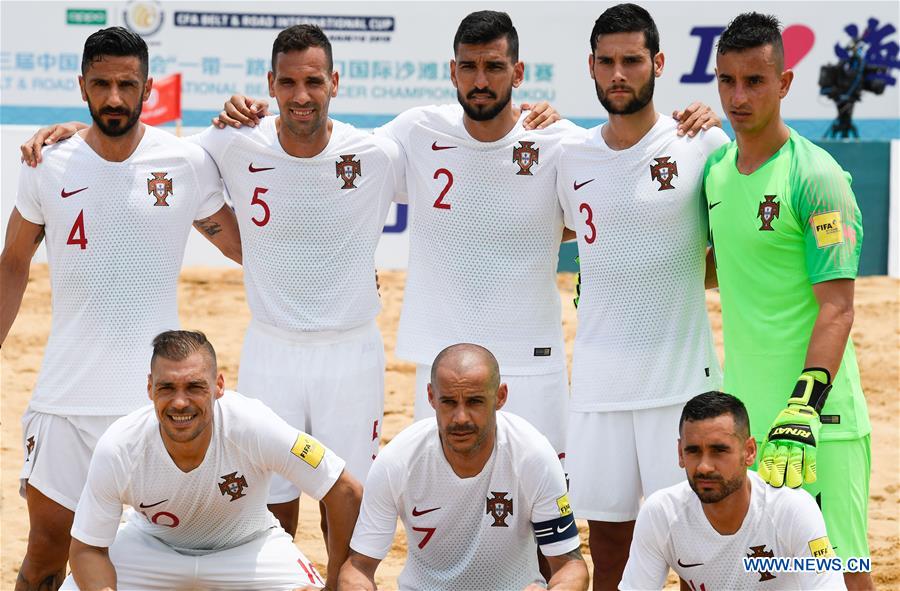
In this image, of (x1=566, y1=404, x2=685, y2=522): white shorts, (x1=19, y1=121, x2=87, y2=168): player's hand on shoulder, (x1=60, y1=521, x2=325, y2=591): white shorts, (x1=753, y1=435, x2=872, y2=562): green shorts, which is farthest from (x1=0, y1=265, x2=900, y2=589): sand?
(x1=19, y1=121, x2=87, y2=168): player's hand on shoulder

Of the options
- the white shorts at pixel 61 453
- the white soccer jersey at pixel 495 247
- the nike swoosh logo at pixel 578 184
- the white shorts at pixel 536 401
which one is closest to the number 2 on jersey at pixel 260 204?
the white soccer jersey at pixel 495 247

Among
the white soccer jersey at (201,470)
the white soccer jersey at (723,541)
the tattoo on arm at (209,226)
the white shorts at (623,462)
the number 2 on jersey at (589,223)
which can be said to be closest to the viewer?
the white soccer jersey at (723,541)

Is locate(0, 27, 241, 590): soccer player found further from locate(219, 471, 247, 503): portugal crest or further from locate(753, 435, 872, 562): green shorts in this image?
locate(753, 435, 872, 562): green shorts

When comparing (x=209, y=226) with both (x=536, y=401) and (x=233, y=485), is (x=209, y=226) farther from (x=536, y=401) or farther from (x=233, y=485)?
(x=536, y=401)

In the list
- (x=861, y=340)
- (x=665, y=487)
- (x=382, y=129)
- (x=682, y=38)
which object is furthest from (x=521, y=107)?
(x=682, y=38)

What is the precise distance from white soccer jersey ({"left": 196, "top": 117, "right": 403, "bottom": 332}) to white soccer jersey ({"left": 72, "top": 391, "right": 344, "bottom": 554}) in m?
0.65

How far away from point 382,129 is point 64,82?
1068 cm

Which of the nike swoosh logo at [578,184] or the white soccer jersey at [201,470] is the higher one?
the nike swoosh logo at [578,184]

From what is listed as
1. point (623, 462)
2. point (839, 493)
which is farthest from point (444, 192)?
point (839, 493)

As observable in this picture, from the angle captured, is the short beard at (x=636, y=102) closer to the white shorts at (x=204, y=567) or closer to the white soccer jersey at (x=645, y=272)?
the white soccer jersey at (x=645, y=272)

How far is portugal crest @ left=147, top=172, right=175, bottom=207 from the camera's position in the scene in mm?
6066

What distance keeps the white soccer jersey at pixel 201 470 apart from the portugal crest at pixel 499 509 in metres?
0.67

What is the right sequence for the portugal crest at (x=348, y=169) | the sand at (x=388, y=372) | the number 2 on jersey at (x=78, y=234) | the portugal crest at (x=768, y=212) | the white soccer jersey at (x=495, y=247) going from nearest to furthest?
1. the portugal crest at (x=768, y=212)
2. the number 2 on jersey at (x=78, y=234)
3. the white soccer jersey at (x=495, y=247)
4. the portugal crest at (x=348, y=169)
5. the sand at (x=388, y=372)

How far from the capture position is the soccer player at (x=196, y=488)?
5434 millimetres
